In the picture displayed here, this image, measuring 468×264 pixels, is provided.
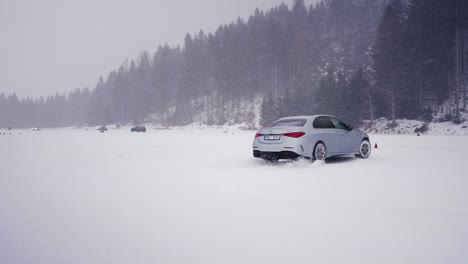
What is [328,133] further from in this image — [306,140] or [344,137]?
[306,140]

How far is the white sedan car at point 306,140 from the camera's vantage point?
Answer: 9.92m

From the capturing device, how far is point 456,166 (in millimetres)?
9273

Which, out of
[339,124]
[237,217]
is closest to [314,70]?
[339,124]

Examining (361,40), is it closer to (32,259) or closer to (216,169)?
(216,169)

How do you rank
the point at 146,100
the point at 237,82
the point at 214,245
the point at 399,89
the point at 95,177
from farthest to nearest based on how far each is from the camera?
the point at 146,100
the point at 237,82
the point at 399,89
the point at 95,177
the point at 214,245

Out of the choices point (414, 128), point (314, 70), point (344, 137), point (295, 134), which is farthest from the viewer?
point (314, 70)

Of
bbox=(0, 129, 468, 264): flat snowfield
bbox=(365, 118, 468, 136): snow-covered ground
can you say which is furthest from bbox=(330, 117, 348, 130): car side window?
bbox=(365, 118, 468, 136): snow-covered ground

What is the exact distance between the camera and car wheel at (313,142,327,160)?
10352 mm

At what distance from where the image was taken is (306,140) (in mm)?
10016

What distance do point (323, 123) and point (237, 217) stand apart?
723 centimetres

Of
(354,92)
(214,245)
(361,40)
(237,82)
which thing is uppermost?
(361,40)

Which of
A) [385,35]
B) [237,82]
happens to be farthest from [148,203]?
[237,82]

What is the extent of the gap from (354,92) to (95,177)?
34.7m

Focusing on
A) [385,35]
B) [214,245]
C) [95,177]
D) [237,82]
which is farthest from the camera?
[237,82]
